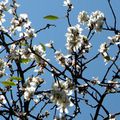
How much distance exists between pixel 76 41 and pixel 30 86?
136cm

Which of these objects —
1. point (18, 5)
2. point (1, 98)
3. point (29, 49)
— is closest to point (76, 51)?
point (29, 49)

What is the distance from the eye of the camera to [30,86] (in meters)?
6.46

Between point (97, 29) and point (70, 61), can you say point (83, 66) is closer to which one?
point (70, 61)

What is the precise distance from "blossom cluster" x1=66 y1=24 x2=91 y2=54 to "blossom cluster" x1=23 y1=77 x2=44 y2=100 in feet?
2.86

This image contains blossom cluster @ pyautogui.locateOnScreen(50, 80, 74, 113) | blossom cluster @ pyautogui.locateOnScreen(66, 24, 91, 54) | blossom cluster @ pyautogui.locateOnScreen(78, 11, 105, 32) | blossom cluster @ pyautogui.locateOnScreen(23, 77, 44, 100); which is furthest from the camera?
blossom cluster @ pyautogui.locateOnScreen(78, 11, 105, 32)

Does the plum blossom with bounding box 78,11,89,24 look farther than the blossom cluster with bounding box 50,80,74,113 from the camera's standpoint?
Yes

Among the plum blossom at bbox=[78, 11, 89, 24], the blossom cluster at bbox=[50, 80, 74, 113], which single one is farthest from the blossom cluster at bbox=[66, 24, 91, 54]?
the plum blossom at bbox=[78, 11, 89, 24]

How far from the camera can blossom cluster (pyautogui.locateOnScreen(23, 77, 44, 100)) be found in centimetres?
574

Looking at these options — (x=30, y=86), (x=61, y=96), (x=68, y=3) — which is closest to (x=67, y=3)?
(x=68, y=3)

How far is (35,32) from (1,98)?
145 cm

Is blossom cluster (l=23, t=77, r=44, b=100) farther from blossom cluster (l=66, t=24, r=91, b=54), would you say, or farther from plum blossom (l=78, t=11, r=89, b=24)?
plum blossom (l=78, t=11, r=89, b=24)

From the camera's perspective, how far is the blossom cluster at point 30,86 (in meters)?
5.74

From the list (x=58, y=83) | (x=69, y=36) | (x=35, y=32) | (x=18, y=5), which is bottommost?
(x=58, y=83)

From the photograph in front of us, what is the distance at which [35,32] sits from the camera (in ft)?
20.4
